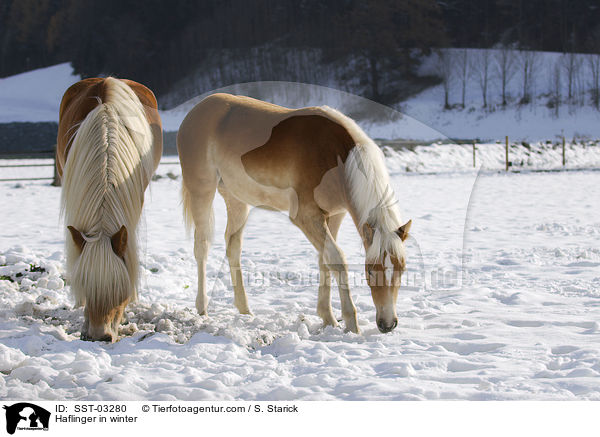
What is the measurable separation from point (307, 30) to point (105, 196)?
4086 cm

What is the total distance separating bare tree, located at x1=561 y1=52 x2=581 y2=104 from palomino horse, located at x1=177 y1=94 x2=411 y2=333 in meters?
38.5

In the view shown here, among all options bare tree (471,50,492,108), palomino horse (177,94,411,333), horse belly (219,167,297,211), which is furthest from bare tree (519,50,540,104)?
horse belly (219,167,297,211)

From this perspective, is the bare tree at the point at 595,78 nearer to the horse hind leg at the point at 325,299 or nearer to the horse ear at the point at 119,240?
the horse hind leg at the point at 325,299

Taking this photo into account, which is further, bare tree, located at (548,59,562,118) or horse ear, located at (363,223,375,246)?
bare tree, located at (548,59,562,118)

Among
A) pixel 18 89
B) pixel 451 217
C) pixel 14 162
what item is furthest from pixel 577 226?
pixel 18 89

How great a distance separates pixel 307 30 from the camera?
138 feet

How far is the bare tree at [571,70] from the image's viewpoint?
125 ft

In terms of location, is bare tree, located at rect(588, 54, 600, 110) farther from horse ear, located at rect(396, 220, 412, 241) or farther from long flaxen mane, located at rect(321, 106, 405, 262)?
horse ear, located at rect(396, 220, 412, 241)

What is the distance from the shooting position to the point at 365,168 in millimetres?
3473

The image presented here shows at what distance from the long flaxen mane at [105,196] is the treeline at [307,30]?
21514mm

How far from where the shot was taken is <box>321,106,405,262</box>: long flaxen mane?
10.8ft
